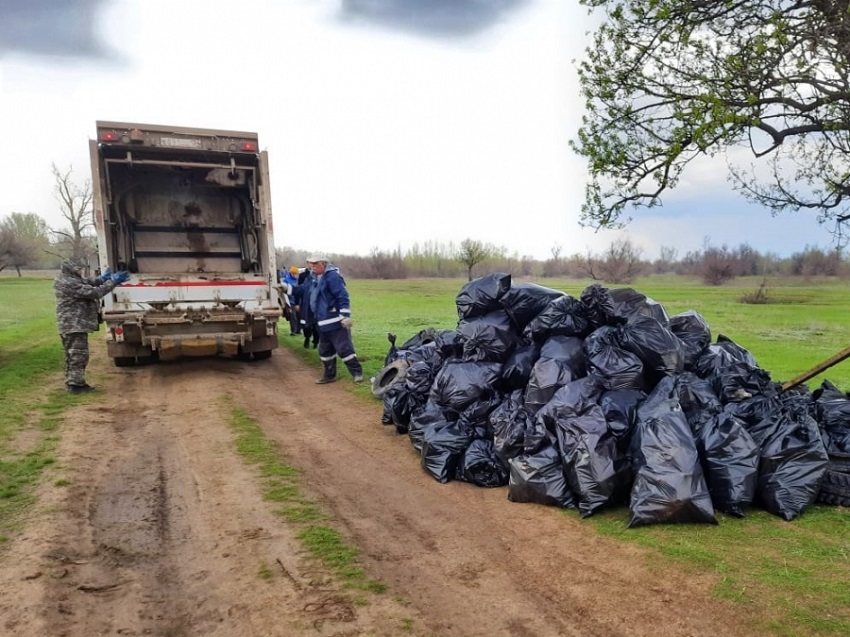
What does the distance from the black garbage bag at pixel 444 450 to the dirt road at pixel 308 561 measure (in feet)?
0.34

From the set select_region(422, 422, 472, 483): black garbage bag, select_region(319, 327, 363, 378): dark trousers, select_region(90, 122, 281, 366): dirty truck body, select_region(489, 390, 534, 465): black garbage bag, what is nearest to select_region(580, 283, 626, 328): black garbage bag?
select_region(489, 390, 534, 465): black garbage bag

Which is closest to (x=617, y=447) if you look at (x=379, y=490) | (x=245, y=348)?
(x=379, y=490)

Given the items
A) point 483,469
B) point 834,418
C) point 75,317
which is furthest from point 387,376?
point 834,418

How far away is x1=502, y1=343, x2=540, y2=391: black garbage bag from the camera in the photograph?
5.04 metres

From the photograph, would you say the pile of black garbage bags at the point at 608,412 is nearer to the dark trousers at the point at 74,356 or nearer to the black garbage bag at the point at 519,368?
the black garbage bag at the point at 519,368

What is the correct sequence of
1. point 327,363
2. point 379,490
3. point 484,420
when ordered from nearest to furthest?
point 379,490
point 484,420
point 327,363

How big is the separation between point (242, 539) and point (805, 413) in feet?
12.2

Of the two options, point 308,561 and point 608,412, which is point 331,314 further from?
point 308,561

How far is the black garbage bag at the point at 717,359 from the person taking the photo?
4992 mm

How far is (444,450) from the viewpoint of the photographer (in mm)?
4633

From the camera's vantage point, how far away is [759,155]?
643cm

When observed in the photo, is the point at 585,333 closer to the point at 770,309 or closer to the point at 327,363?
the point at 327,363

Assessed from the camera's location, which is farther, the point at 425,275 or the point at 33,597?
the point at 425,275

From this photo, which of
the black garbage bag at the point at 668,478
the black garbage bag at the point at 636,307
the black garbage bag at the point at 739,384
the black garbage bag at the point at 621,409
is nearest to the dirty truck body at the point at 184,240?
the black garbage bag at the point at 636,307
